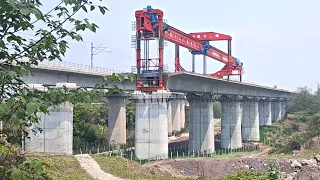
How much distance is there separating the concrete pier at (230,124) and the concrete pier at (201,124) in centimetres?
865

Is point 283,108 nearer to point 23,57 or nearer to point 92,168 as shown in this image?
point 92,168

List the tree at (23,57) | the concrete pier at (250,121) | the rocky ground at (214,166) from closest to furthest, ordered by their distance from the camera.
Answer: the tree at (23,57) → the rocky ground at (214,166) → the concrete pier at (250,121)

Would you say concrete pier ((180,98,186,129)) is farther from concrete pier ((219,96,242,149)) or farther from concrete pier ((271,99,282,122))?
concrete pier ((219,96,242,149))

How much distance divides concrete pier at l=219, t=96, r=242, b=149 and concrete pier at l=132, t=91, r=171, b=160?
76.4ft

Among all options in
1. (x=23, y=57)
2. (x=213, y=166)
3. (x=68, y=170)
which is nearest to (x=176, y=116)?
(x=213, y=166)

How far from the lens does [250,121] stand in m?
76.4

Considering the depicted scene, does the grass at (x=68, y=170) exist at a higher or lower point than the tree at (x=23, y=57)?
lower

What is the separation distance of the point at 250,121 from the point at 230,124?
1269 centimetres

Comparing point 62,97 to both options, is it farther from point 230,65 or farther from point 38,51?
point 230,65

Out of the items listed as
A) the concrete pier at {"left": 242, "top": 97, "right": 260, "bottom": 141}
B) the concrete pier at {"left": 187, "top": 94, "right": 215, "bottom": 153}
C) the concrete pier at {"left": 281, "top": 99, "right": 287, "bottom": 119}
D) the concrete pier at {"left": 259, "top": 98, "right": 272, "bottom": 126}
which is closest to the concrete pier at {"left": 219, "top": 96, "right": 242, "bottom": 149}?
the concrete pier at {"left": 187, "top": 94, "right": 215, "bottom": 153}

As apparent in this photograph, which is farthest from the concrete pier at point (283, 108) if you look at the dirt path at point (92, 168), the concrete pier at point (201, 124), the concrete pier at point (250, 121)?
the dirt path at point (92, 168)

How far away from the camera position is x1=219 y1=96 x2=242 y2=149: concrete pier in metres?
64.4

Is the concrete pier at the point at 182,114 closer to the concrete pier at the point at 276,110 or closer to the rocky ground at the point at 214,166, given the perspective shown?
the concrete pier at the point at 276,110

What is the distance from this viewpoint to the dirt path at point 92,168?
25.7 metres
